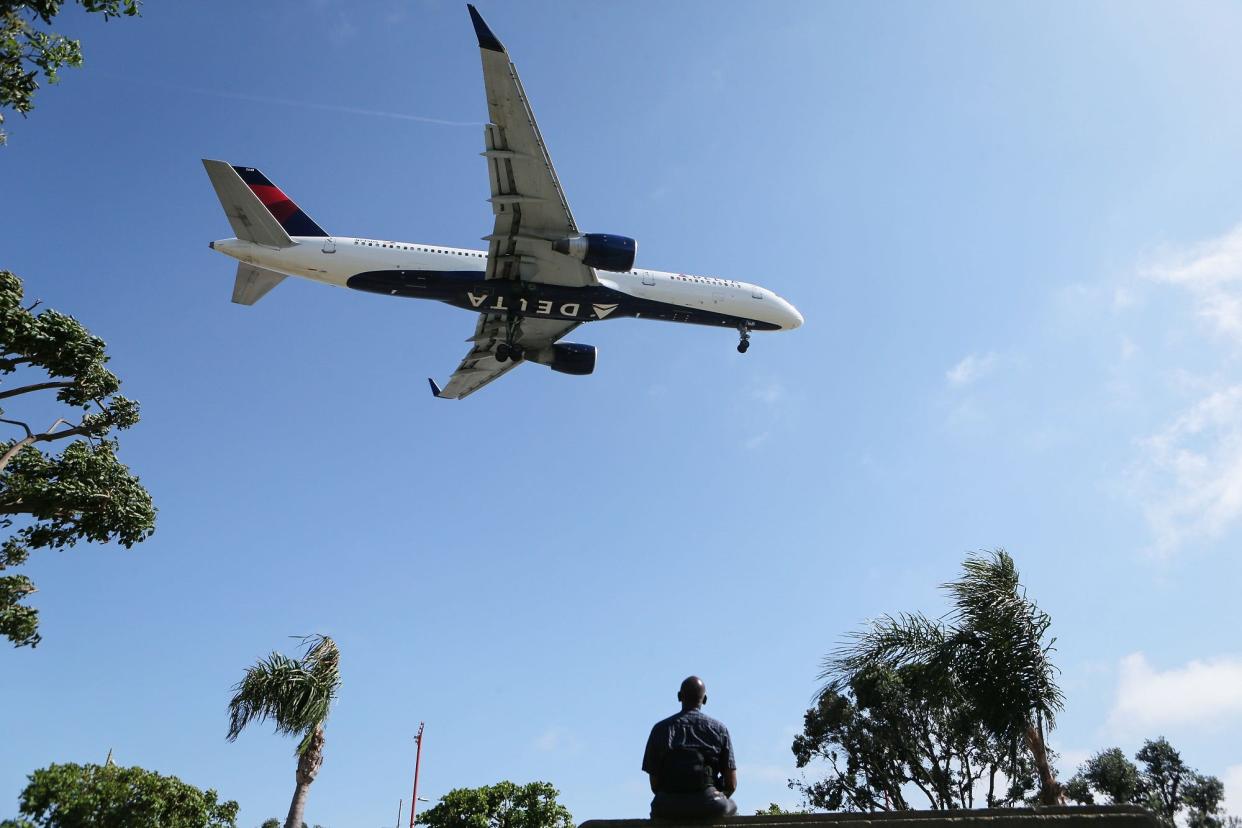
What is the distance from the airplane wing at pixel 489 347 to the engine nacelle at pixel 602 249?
5.76 m

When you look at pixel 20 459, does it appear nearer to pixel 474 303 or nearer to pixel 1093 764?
pixel 474 303

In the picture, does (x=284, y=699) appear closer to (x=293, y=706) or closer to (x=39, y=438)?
(x=293, y=706)

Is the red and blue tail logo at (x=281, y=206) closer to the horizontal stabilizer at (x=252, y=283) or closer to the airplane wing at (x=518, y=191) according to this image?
the horizontal stabilizer at (x=252, y=283)

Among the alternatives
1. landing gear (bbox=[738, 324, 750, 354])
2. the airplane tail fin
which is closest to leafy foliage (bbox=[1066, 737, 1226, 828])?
landing gear (bbox=[738, 324, 750, 354])

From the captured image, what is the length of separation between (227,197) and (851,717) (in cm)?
2976

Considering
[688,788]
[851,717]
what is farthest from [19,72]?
[851,717]

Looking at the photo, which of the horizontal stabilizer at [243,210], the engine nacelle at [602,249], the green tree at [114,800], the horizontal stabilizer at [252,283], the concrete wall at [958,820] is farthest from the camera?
the horizontal stabilizer at [252,283]

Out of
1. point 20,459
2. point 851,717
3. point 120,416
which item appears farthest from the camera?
point 851,717

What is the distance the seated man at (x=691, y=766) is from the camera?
205 inches

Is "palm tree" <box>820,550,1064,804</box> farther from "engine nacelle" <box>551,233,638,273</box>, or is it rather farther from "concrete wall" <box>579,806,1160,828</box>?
"engine nacelle" <box>551,233,638,273</box>

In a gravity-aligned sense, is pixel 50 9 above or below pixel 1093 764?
above

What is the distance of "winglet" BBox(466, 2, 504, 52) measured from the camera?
19.2m

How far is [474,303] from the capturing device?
27.7 m

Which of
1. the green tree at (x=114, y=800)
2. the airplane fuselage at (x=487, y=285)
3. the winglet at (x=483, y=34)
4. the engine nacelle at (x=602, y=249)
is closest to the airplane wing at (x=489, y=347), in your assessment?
the airplane fuselage at (x=487, y=285)
